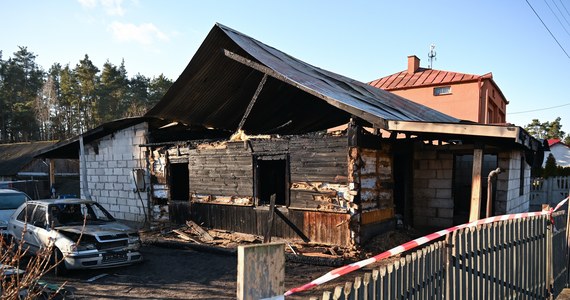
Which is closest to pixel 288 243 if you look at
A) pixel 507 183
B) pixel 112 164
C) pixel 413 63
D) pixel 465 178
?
pixel 507 183

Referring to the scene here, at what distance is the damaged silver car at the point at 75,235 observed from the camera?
25.8ft

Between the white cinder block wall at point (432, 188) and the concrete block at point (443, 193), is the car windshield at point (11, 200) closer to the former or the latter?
the white cinder block wall at point (432, 188)

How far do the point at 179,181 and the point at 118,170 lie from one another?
2899 millimetres

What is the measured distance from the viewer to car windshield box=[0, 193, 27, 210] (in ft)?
39.8

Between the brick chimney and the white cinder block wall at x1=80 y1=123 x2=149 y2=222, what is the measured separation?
20.3 m

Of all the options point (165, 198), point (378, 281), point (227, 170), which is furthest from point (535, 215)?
point (165, 198)

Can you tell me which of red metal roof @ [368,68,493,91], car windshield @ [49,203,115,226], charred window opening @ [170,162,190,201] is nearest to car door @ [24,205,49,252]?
car windshield @ [49,203,115,226]

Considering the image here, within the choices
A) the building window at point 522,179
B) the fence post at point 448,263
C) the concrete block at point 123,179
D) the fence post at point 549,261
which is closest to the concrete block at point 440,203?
the building window at point 522,179

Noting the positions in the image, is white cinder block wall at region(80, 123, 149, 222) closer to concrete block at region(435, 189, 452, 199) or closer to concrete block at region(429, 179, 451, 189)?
concrete block at region(429, 179, 451, 189)

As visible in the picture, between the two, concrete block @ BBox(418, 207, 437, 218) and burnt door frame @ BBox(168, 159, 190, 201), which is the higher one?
burnt door frame @ BBox(168, 159, 190, 201)

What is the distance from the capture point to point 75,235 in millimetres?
8141

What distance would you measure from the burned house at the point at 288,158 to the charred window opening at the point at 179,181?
0.05 m

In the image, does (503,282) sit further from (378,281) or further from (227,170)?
(227,170)

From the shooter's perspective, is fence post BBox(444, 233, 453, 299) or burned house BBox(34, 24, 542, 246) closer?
fence post BBox(444, 233, 453, 299)
